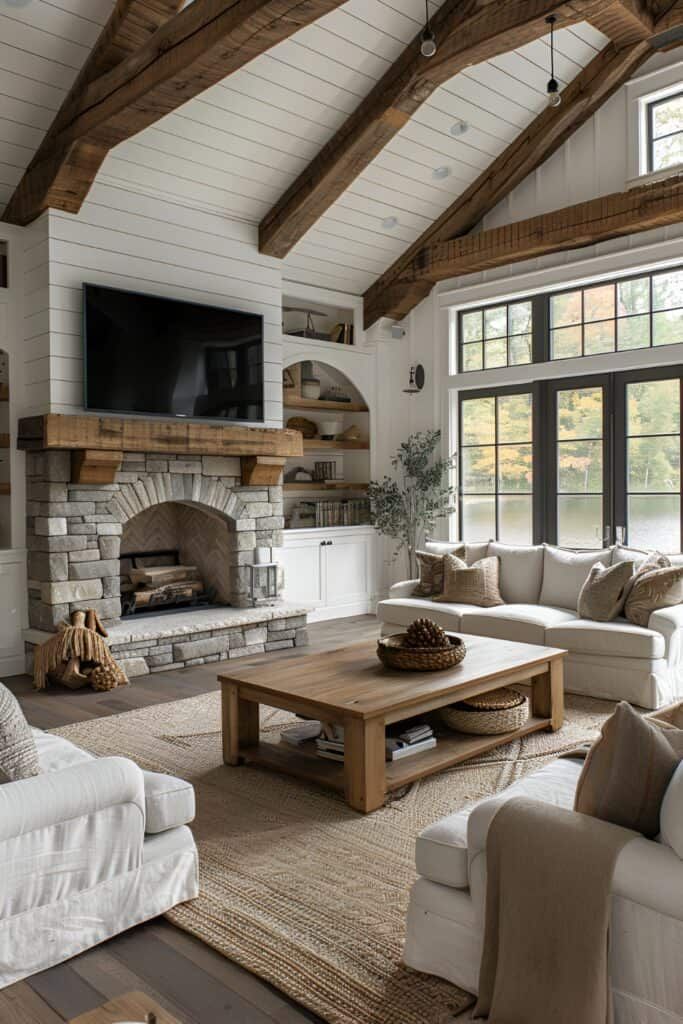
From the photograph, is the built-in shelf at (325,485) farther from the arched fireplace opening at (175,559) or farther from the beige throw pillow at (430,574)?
the beige throw pillow at (430,574)

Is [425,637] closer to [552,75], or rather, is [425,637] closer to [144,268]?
[144,268]

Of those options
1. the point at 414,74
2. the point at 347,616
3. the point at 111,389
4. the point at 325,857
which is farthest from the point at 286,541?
the point at 325,857

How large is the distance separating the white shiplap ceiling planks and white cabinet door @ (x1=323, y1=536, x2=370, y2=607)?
252 cm

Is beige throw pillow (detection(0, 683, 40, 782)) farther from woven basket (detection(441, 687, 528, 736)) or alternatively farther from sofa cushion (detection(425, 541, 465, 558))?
sofa cushion (detection(425, 541, 465, 558))

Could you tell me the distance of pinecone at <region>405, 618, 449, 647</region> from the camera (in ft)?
12.6

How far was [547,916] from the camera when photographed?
5.90ft

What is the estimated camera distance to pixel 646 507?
21.2 feet

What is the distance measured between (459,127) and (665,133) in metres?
1.55

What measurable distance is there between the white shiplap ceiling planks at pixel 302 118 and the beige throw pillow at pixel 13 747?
3.90m

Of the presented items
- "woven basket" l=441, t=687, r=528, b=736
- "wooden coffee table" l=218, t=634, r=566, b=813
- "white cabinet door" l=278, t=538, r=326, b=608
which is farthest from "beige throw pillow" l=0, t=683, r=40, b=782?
"white cabinet door" l=278, t=538, r=326, b=608

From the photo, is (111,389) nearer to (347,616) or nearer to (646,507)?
(347,616)

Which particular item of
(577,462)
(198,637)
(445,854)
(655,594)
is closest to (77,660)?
(198,637)

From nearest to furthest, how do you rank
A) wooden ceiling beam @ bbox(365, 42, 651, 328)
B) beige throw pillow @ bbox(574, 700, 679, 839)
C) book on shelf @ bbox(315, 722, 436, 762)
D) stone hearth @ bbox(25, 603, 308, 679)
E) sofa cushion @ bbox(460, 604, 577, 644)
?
beige throw pillow @ bbox(574, 700, 679, 839) < book on shelf @ bbox(315, 722, 436, 762) < sofa cushion @ bbox(460, 604, 577, 644) < stone hearth @ bbox(25, 603, 308, 679) < wooden ceiling beam @ bbox(365, 42, 651, 328)

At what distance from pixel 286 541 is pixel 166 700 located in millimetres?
2526
